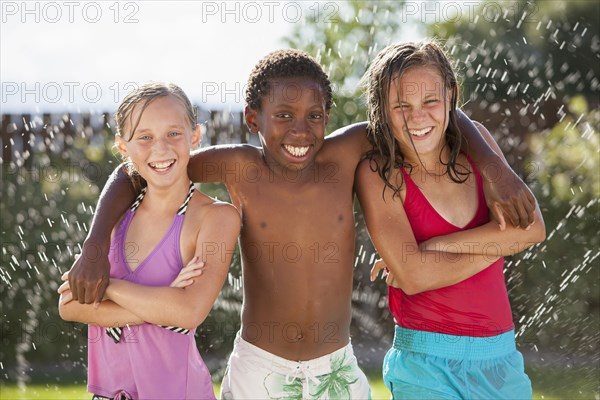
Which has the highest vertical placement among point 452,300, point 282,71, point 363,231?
point 282,71

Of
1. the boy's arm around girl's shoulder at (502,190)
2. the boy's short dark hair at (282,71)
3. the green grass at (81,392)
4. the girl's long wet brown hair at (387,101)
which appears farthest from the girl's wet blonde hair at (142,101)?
the green grass at (81,392)

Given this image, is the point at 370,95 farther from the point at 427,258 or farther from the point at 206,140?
the point at 206,140

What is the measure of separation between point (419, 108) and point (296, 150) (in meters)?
0.44

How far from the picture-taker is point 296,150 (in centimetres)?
288

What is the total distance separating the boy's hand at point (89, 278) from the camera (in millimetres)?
2627

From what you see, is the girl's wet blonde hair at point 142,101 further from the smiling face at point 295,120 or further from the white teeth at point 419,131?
the white teeth at point 419,131

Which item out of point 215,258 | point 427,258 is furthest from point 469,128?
point 215,258

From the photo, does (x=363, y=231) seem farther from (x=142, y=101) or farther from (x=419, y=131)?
(x=142, y=101)

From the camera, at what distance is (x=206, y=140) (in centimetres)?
638

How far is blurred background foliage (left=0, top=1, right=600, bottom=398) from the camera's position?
20.4 feet

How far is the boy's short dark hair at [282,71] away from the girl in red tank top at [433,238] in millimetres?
195

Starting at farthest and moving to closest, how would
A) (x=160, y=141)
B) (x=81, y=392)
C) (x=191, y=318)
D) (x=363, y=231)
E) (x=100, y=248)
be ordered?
(x=363, y=231), (x=81, y=392), (x=160, y=141), (x=100, y=248), (x=191, y=318)

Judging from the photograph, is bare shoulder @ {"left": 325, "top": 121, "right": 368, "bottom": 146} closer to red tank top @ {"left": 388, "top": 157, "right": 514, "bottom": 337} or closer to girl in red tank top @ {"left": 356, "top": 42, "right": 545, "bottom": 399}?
girl in red tank top @ {"left": 356, "top": 42, "right": 545, "bottom": 399}

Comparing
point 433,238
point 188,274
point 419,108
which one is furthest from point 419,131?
point 188,274
